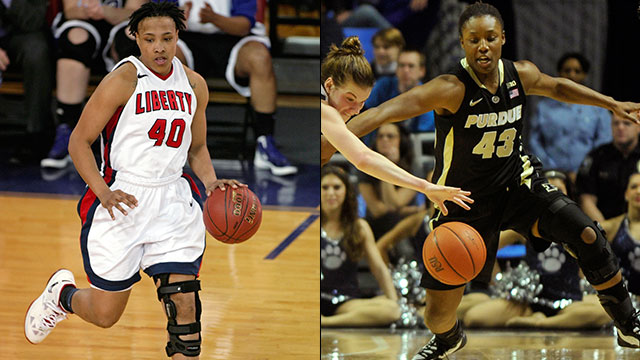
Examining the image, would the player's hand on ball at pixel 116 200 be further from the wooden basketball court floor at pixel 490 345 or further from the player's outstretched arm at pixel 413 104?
the wooden basketball court floor at pixel 490 345

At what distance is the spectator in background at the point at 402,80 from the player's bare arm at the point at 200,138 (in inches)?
73.7

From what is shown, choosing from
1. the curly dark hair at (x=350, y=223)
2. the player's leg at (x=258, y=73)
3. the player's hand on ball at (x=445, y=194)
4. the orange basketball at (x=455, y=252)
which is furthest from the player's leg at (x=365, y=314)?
the player's leg at (x=258, y=73)

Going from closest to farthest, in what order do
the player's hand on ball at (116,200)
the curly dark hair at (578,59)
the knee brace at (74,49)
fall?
1. the player's hand on ball at (116,200)
2. the curly dark hair at (578,59)
3. the knee brace at (74,49)

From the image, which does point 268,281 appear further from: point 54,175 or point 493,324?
point 54,175

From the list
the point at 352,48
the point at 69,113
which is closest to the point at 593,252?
the point at 352,48

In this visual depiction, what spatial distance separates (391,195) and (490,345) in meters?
1.22

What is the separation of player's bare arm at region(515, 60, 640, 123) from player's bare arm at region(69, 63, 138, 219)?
75.2 inches

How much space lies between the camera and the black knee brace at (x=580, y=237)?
13.8 feet

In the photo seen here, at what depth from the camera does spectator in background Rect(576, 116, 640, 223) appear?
228 inches

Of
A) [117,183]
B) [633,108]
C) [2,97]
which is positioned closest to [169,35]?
[117,183]

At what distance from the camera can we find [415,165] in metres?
5.91

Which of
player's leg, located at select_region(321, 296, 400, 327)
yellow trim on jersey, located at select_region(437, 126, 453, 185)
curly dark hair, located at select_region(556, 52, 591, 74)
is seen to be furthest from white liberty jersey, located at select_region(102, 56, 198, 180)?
curly dark hair, located at select_region(556, 52, 591, 74)

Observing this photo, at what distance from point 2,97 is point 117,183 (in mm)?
6568

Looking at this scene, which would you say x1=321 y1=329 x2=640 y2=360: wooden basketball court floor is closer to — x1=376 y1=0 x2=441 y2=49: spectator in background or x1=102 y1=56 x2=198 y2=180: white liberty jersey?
x1=102 y1=56 x2=198 y2=180: white liberty jersey
